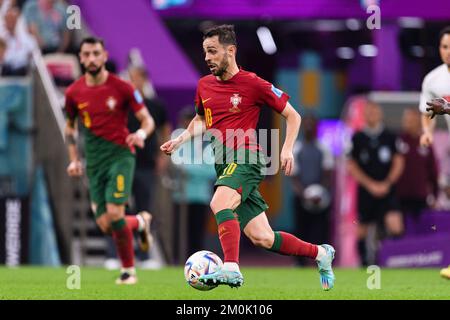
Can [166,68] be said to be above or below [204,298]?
above

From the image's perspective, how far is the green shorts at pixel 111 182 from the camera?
1222 centimetres

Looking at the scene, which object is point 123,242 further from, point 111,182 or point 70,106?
point 70,106

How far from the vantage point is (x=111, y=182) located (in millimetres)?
12250

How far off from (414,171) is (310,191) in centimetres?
152

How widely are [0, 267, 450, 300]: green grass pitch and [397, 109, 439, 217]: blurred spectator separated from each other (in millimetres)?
2377

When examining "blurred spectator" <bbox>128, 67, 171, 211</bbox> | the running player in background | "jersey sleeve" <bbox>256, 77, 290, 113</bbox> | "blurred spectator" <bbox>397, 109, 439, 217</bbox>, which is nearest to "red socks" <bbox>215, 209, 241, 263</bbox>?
"jersey sleeve" <bbox>256, 77, 290, 113</bbox>

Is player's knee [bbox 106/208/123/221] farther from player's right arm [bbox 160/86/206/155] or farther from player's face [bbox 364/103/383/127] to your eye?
player's face [bbox 364/103/383/127]

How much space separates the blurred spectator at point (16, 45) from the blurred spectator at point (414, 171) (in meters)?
6.20

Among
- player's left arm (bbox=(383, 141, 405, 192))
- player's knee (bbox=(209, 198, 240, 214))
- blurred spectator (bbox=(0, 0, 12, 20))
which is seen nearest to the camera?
player's knee (bbox=(209, 198, 240, 214))

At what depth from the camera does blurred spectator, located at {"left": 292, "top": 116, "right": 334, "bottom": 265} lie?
17906 millimetres

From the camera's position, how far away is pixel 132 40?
22.1 meters
